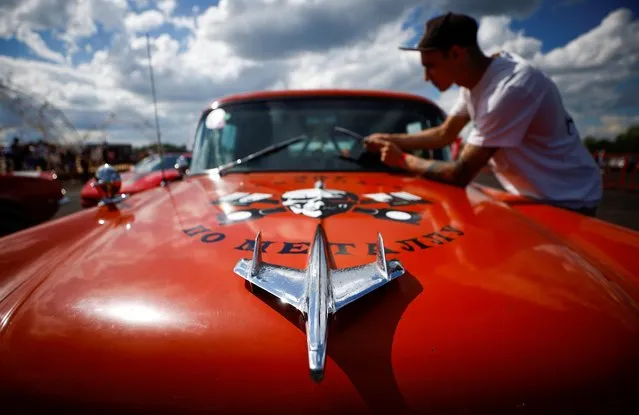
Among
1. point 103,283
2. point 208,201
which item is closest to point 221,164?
point 208,201

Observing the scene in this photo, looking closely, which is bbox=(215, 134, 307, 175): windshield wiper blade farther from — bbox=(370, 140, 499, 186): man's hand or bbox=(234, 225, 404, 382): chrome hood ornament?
bbox=(234, 225, 404, 382): chrome hood ornament

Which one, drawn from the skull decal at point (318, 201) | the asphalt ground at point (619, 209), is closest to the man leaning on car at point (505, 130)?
the skull decal at point (318, 201)

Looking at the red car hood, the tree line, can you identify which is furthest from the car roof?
the tree line

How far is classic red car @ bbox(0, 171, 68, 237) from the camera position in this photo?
14.0ft

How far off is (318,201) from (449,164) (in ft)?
3.14

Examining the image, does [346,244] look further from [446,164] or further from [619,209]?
[619,209]

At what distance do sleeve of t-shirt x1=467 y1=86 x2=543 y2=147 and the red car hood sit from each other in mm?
882

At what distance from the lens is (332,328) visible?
2.75ft

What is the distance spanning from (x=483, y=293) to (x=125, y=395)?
0.88 meters

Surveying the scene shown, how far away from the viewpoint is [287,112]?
2379 millimetres

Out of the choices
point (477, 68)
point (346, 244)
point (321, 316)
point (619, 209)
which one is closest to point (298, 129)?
point (477, 68)

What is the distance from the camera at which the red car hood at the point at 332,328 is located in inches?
29.8

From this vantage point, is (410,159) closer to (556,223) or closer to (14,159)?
(556,223)

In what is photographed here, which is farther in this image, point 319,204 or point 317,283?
point 319,204
